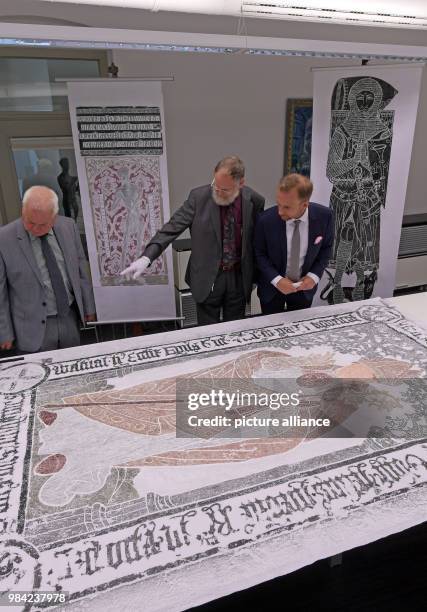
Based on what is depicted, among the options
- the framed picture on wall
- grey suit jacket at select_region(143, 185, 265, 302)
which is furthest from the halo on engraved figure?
the framed picture on wall

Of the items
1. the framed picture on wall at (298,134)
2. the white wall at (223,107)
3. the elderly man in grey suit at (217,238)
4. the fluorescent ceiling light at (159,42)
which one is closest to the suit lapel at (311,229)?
the elderly man in grey suit at (217,238)

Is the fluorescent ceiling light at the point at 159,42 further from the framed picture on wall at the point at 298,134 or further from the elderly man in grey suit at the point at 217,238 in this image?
the framed picture on wall at the point at 298,134

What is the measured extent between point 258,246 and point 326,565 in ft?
5.40

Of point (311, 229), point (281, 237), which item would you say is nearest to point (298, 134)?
point (311, 229)

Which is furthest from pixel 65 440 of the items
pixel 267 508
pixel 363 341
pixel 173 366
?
pixel 363 341

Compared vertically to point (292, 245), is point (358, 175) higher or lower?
higher

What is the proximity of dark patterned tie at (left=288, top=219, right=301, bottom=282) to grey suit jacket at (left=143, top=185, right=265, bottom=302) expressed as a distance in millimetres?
245

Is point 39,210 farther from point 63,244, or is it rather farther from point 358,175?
point 358,175

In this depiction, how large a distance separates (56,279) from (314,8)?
2.11 meters

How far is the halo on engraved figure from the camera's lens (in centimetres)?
148

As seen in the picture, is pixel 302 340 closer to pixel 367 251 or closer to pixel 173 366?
pixel 173 366

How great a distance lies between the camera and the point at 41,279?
7.53 feet

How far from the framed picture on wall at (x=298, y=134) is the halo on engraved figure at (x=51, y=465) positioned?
384cm

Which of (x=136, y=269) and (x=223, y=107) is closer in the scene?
(x=136, y=269)
